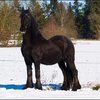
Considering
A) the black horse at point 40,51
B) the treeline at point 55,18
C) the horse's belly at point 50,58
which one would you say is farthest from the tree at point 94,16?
the horse's belly at point 50,58

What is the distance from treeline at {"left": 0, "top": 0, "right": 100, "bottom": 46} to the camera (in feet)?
132

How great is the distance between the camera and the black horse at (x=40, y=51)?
9.92 m

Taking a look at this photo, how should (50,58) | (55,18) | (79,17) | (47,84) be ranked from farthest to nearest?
(79,17) < (55,18) < (47,84) < (50,58)

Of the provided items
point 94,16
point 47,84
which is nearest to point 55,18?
point 94,16

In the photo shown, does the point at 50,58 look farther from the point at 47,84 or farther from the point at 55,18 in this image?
the point at 55,18

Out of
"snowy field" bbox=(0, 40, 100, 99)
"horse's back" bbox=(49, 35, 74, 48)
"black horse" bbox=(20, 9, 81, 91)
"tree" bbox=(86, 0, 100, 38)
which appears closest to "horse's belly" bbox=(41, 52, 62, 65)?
"black horse" bbox=(20, 9, 81, 91)

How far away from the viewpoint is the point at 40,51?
9.98 m

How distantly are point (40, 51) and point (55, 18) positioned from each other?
67.8 metres

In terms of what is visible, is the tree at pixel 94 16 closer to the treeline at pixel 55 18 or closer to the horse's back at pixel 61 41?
the treeline at pixel 55 18

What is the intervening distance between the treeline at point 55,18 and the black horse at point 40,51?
28.8 meters

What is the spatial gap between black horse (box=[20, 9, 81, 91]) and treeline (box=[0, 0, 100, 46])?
28777 mm

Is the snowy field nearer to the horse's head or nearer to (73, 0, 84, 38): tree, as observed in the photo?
the horse's head

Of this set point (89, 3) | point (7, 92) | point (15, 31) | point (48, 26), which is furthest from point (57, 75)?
point (89, 3)

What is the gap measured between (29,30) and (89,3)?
266 ft
